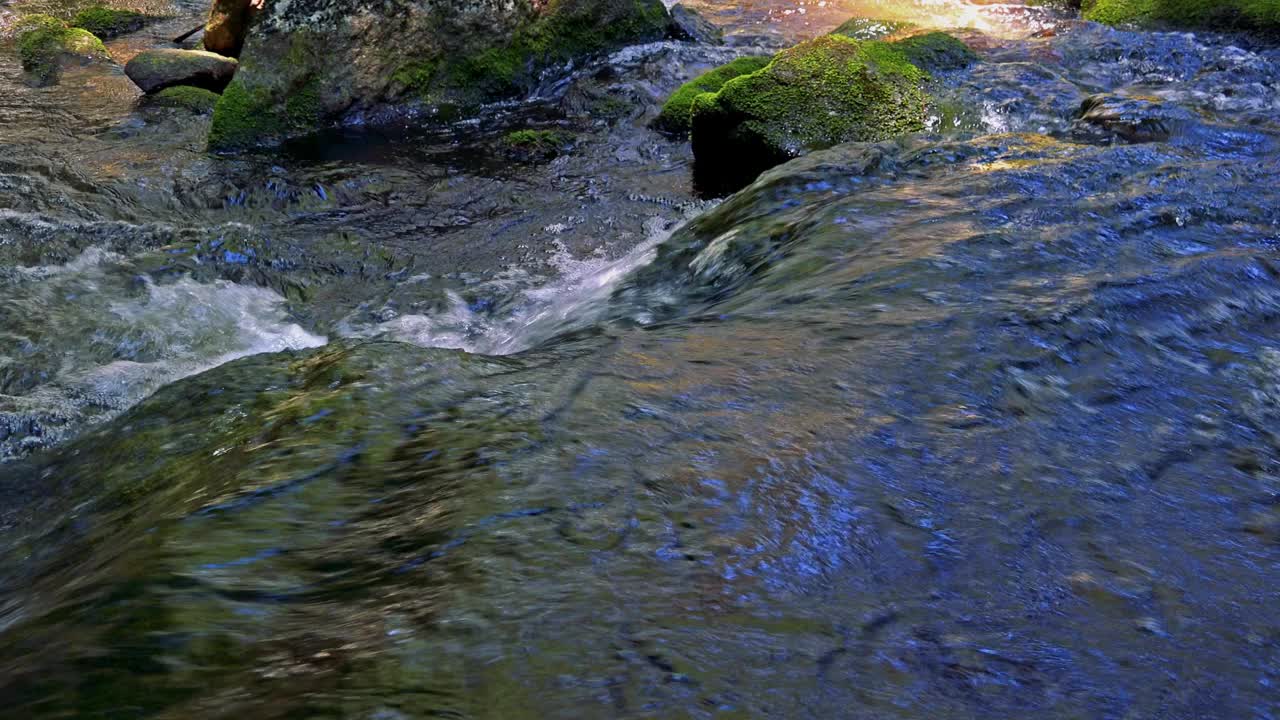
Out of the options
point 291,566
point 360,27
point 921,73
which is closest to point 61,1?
point 360,27

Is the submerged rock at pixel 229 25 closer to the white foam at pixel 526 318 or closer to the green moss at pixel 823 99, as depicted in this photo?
the green moss at pixel 823 99

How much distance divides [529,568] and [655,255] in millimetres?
3513

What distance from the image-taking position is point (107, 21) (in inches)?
506

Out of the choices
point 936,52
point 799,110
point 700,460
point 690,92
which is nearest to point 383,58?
point 690,92

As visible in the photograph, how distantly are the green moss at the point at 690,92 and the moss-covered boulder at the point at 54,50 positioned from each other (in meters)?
6.91

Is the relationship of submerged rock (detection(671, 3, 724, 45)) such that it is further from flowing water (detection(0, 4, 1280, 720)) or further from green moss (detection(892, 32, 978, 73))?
flowing water (detection(0, 4, 1280, 720))

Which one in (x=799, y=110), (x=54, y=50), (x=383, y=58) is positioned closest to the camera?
(x=799, y=110)

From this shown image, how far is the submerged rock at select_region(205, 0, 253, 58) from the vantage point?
10023 mm

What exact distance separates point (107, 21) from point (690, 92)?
9.18m

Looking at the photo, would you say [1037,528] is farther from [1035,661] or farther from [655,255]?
[655,255]

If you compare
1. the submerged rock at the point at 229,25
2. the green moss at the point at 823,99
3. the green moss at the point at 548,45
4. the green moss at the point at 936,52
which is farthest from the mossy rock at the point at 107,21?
the green moss at the point at 936,52

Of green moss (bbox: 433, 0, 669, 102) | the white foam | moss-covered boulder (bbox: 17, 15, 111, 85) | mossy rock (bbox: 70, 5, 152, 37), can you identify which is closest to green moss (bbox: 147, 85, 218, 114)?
moss-covered boulder (bbox: 17, 15, 111, 85)

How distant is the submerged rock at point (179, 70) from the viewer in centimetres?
934

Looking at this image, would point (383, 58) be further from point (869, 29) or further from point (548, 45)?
point (869, 29)
